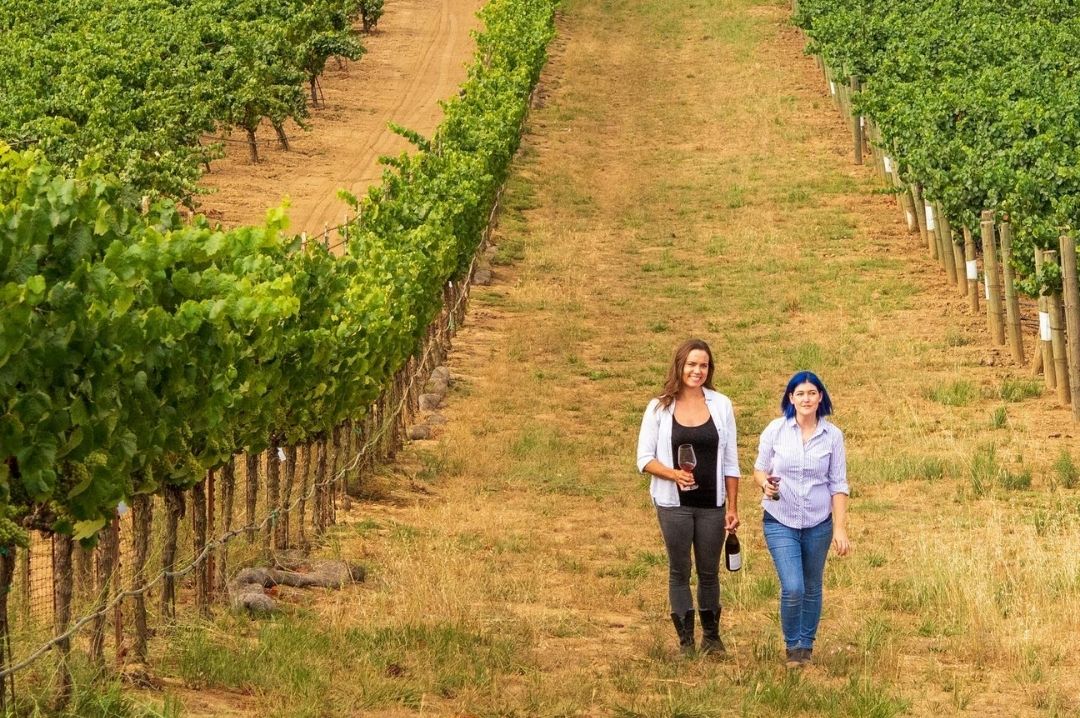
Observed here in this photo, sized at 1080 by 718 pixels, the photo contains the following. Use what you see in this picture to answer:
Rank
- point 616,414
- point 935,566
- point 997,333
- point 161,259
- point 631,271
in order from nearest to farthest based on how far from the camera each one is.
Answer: point 161,259, point 935,566, point 616,414, point 997,333, point 631,271

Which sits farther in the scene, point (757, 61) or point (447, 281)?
point (757, 61)

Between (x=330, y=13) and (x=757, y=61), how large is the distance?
1424 centimetres

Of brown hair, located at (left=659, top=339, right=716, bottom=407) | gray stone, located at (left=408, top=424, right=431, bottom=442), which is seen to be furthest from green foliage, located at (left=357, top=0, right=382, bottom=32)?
brown hair, located at (left=659, top=339, right=716, bottom=407)

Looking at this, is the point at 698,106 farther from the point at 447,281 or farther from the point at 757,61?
the point at 447,281

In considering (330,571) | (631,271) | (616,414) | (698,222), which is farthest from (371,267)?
(698,222)

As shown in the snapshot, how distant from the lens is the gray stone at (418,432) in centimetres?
2255

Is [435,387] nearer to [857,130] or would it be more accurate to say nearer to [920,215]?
[920,215]

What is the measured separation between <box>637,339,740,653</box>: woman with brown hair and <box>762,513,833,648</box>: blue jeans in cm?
33

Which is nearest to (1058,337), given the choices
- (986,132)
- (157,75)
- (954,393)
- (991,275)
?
(954,393)

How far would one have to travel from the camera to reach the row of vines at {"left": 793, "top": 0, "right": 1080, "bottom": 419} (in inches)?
856

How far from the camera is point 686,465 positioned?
10727 millimetres

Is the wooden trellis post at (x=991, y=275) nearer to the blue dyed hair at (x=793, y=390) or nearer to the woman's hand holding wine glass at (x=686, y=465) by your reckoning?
the blue dyed hair at (x=793, y=390)

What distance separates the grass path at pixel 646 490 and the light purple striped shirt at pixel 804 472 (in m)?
1.03

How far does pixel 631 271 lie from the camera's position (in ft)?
110
